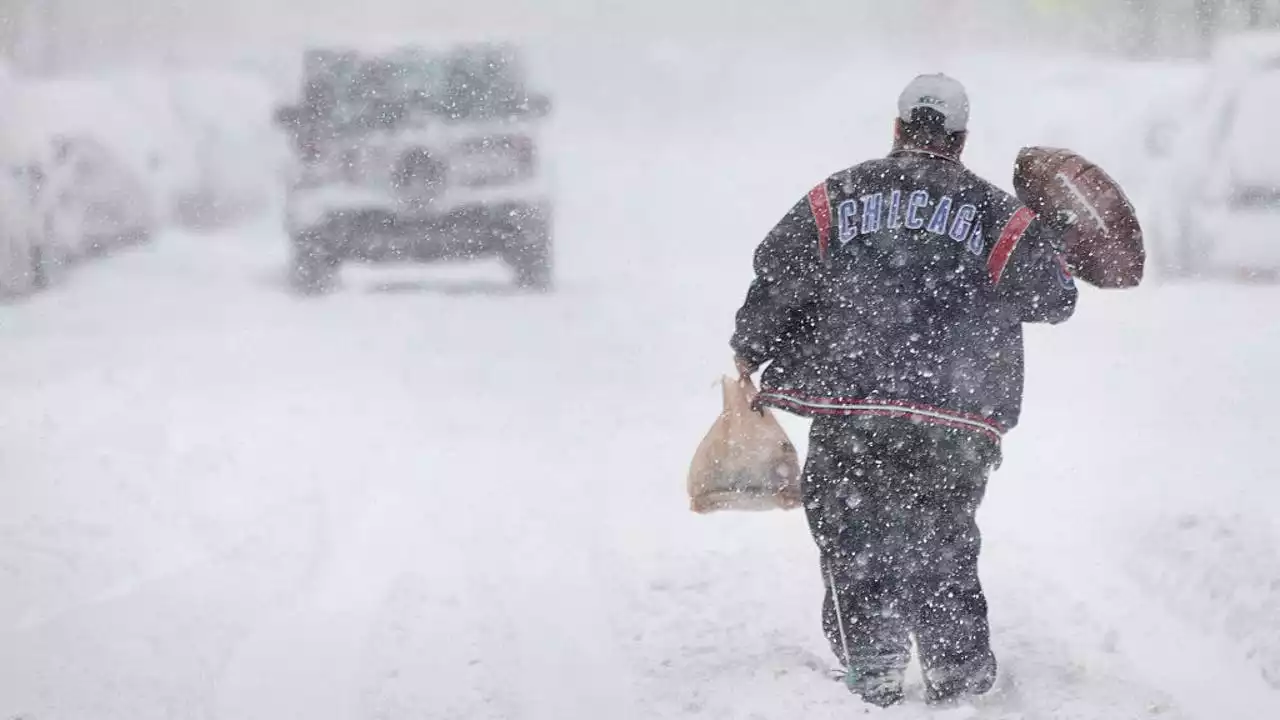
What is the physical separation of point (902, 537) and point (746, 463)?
20.6 inches

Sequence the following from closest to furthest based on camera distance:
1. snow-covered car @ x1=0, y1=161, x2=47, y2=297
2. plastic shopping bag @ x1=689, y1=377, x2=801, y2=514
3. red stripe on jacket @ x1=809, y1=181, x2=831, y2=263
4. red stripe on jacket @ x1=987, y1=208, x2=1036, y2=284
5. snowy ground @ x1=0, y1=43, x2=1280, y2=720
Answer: red stripe on jacket @ x1=987, y1=208, x2=1036, y2=284 → red stripe on jacket @ x1=809, y1=181, x2=831, y2=263 → plastic shopping bag @ x1=689, y1=377, x2=801, y2=514 → snowy ground @ x1=0, y1=43, x2=1280, y2=720 → snow-covered car @ x1=0, y1=161, x2=47, y2=297

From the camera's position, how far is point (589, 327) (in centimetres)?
1173

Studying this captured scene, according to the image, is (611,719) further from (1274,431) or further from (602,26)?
(602,26)

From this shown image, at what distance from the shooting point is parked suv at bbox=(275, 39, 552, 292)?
10836mm

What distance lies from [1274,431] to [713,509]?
5008 mm

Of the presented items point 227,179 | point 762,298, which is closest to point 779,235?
point 762,298

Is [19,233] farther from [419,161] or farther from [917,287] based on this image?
[917,287]

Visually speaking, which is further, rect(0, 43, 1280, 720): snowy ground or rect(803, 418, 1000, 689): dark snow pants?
rect(0, 43, 1280, 720): snowy ground

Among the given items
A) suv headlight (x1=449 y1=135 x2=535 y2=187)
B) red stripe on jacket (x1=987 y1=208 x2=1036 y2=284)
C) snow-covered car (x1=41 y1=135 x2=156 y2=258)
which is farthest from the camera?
snow-covered car (x1=41 y1=135 x2=156 y2=258)

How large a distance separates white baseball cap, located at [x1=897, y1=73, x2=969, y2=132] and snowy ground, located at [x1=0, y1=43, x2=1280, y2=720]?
5.09ft

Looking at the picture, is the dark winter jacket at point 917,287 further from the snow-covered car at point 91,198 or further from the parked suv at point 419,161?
the snow-covered car at point 91,198

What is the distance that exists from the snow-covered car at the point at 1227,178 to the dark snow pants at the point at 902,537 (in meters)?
9.98

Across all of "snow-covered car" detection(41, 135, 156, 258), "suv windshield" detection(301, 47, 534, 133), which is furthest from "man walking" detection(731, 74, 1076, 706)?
"snow-covered car" detection(41, 135, 156, 258)

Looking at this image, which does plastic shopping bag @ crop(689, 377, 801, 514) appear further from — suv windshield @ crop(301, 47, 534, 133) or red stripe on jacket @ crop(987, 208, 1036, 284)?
suv windshield @ crop(301, 47, 534, 133)
